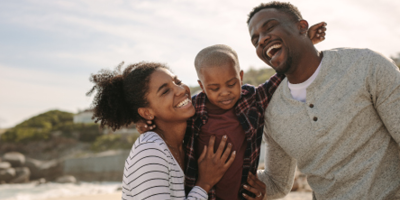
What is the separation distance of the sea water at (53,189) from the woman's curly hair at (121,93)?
49.1 ft

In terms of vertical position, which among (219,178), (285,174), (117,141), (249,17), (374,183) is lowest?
(374,183)

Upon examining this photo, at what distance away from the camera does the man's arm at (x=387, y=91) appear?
234 centimetres

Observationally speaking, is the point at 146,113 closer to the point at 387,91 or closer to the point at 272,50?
the point at 272,50

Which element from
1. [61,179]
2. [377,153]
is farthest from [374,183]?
[61,179]

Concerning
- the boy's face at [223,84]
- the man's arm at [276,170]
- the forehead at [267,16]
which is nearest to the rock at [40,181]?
the man's arm at [276,170]

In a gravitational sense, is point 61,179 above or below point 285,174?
above

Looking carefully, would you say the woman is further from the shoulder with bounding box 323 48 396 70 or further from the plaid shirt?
the shoulder with bounding box 323 48 396 70

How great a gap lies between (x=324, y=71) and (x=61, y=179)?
2087 cm

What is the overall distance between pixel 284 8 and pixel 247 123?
107 centimetres

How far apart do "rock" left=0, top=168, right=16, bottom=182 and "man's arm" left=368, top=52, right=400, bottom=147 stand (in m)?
23.2

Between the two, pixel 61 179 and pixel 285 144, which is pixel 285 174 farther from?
pixel 61 179

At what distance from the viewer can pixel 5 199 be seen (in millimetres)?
15977

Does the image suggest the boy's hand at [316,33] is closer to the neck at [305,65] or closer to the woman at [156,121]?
the neck at [305,65]

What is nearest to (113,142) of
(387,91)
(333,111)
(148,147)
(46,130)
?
(46,130)
